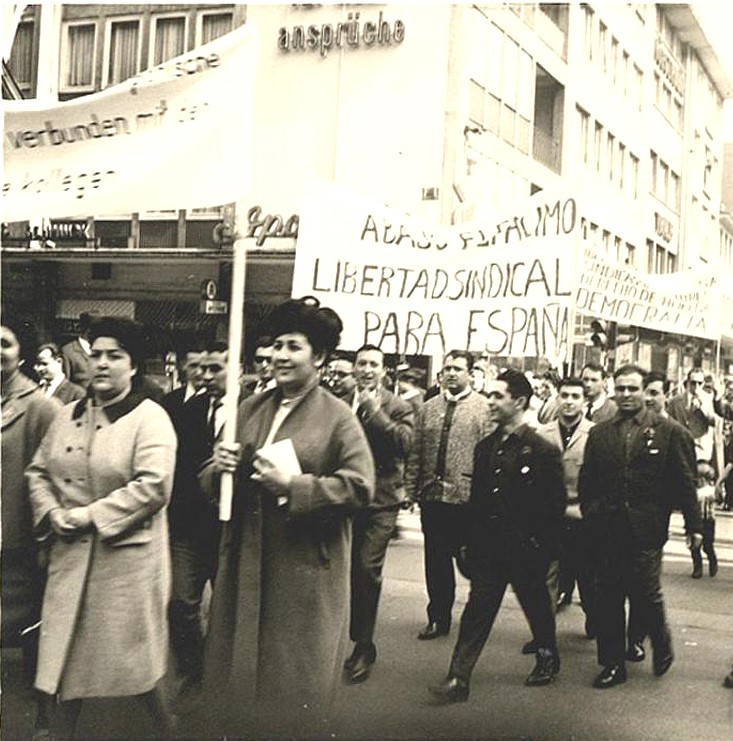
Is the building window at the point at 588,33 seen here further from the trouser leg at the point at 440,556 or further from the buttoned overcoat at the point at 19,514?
the buttoned overcoat at the point at 19,514

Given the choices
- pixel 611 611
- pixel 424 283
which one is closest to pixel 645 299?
pixel 424 283

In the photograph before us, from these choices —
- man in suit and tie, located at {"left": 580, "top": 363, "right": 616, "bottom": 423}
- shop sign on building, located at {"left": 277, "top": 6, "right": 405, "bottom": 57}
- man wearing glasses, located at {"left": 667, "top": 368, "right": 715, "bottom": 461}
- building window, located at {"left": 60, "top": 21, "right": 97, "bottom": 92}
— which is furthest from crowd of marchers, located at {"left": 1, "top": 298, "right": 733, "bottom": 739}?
building window, located at {"left": 60, "top": 21, "right": 97, "bottom": 92}

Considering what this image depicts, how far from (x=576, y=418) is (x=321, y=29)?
16584mm

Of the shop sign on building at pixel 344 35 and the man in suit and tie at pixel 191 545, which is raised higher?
the shop sign on building at pixel 344 35

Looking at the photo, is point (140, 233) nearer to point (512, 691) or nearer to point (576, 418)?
point (576, 418)

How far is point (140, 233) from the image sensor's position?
85.3 feet

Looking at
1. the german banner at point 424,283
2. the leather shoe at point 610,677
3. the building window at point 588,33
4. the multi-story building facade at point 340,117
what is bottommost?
the leather shoe at point 610,677

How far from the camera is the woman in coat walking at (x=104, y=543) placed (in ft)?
15.6

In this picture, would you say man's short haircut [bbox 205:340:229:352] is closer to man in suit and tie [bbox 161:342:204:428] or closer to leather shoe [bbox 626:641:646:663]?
man in suit and tie [bbox 161:342:204:428]

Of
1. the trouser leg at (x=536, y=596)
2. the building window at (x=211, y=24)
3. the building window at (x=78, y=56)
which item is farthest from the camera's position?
the building window at (x=78, y=56)

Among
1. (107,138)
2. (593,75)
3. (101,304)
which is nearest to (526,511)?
(107,138)

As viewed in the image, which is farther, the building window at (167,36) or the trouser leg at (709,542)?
the building window at (167,36)

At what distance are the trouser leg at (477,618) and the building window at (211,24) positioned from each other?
804 inches

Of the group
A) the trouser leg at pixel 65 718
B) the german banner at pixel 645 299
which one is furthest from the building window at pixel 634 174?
the trouser leg at pixel 65 718
